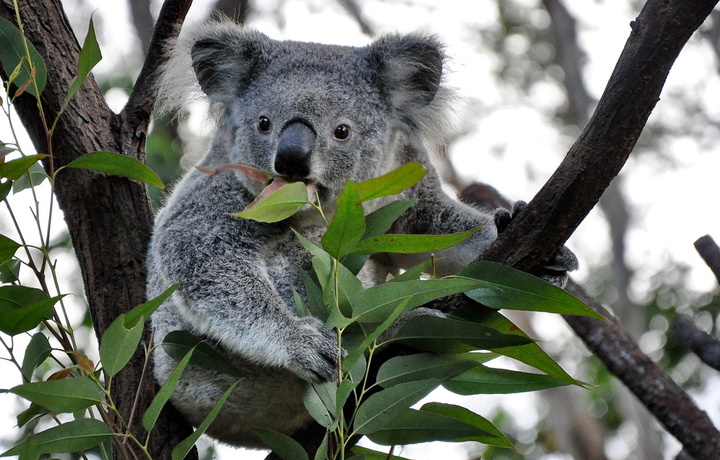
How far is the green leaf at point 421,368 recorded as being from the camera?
168cm

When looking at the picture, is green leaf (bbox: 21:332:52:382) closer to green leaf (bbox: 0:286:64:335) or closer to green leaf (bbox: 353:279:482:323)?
green leaf (bbox: 0:286:64:335)

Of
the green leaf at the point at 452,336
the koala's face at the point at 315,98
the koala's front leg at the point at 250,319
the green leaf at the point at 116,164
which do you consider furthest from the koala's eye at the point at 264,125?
the green leaf at the point at 452,336

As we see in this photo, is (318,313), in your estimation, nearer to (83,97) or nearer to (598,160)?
(598,160)

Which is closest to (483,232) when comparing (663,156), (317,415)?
(317,415)

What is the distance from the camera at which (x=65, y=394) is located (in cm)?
156

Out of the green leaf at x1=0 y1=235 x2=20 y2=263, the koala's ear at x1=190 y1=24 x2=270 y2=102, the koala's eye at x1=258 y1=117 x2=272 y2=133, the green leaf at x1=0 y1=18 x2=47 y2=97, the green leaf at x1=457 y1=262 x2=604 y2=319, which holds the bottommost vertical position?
the green leaf at x1=0 y1=235 x2=20 y2=263

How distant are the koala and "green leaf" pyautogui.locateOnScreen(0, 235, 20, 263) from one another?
1.82 feet

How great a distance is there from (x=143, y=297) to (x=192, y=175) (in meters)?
0.54

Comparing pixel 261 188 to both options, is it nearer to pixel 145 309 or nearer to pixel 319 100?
pixel 319 100

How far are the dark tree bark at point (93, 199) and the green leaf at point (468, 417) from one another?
3.07 ft

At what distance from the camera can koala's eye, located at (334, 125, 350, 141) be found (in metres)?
2.41

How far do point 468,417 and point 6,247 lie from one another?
A: 1.15 m

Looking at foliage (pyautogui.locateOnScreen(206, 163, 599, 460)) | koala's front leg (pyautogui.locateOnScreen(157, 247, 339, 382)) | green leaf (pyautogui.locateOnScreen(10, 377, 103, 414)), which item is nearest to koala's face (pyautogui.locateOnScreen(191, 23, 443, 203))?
koala's front leg (pyautogui.locateOnScreen(157, 247, 339, 382))

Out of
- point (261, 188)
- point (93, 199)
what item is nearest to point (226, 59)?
point (261, 188)
